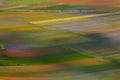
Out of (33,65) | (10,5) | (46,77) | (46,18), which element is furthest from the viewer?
(10,5)

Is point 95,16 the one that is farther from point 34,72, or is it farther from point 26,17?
point 34,72

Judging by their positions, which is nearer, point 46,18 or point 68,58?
point 68,58

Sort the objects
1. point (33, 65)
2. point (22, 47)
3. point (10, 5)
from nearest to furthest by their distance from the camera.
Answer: point (33, 65), point (22, 47), point (10, 5)

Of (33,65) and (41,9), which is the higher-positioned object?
(41,9)

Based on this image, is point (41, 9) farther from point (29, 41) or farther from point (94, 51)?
point (94, 51)

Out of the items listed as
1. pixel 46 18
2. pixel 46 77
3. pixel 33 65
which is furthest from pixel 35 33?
pixel 46 77

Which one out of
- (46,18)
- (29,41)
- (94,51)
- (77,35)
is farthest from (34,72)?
(46,18)

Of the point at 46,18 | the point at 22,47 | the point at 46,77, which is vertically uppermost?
the point at 46,18
